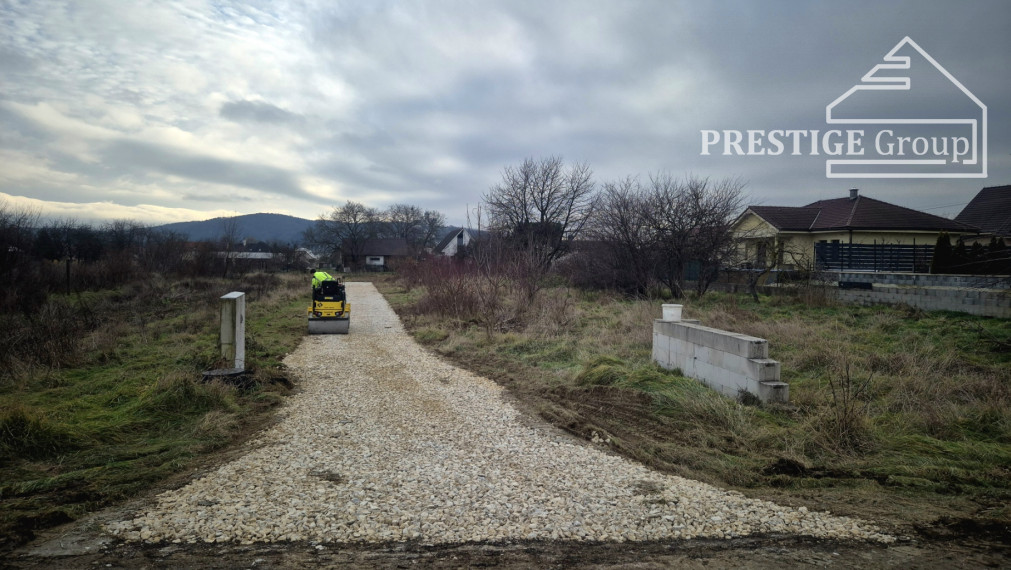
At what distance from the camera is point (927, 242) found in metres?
28.8

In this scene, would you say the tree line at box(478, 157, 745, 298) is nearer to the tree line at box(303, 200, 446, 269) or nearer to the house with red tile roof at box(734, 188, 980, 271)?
the house with red tile roof at box(734, 188, 980, 271)

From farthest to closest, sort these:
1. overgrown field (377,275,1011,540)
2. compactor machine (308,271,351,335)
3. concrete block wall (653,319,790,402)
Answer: compactor machine (308,271,351,335) → concrete block wall (653,319,790,402) → overgrown field (377,275,1011,540)

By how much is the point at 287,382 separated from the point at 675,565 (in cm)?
686

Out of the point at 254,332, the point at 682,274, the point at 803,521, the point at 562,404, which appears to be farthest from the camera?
the point at 682,274

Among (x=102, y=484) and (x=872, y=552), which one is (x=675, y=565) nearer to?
(x=872, y=552)

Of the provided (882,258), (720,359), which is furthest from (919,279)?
(720,359)

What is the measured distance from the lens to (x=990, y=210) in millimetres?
31141

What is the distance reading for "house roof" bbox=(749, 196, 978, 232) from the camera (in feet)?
94.0

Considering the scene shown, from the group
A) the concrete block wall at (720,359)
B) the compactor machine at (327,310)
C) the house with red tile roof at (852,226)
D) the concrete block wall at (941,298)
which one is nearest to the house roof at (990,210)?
the house with red tile roof at (852,226)

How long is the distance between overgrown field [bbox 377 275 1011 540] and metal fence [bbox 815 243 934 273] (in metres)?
12.8

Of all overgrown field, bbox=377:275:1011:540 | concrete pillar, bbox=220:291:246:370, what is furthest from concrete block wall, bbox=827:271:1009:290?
concrete pillar, bbox=220:291:246:370

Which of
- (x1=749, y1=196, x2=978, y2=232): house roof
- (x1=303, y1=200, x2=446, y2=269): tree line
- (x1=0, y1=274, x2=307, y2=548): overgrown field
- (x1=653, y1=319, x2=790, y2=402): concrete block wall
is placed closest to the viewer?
(x1=0, y1=274, x2=307, y2=548): overgrown field

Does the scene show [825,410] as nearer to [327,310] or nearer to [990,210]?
[327,310]

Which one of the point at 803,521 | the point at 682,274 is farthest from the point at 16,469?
the point at 682,274
